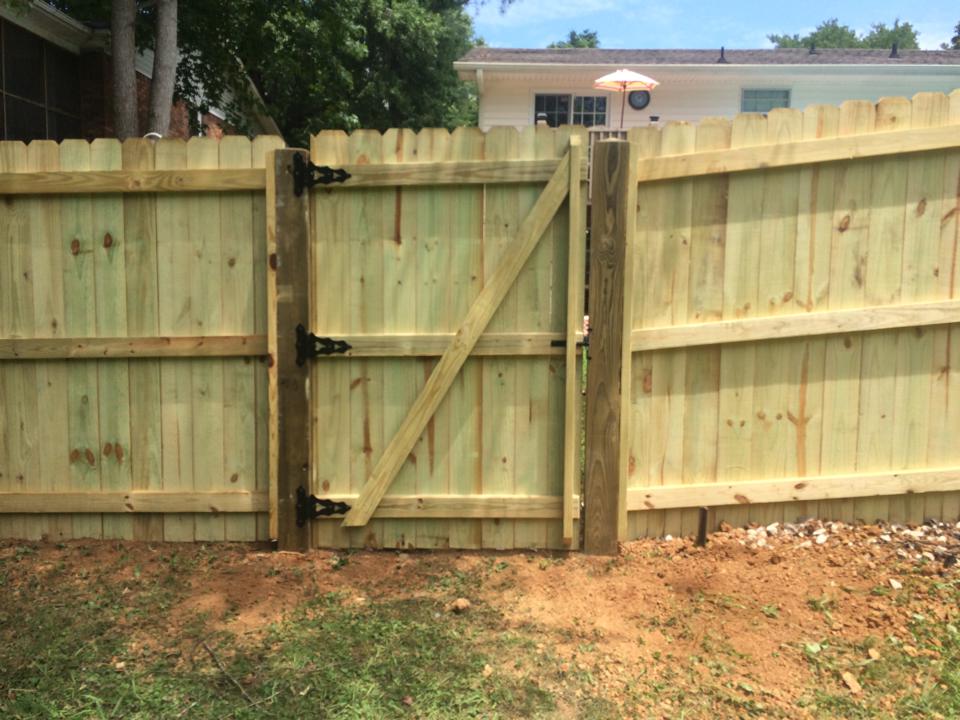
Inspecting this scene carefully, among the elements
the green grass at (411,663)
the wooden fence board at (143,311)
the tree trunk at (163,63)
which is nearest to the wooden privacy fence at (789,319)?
the green grass at (411,663)

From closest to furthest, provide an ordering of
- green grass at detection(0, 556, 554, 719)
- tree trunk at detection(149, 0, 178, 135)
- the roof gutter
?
green grass at detection(0, 556, 554, 719), tree trunk at detection(149, 0, 178, 135), the roof gutter

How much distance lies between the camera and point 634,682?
114 inches

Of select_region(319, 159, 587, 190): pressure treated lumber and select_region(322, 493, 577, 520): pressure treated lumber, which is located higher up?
select_region(319, 159, 587, 190): pressure treated lumber

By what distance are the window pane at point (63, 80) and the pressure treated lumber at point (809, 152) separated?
361 inches

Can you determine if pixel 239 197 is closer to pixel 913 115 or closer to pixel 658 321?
pixel 658 321

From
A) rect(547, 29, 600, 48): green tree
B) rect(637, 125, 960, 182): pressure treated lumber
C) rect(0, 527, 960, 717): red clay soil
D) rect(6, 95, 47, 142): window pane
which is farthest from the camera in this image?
rect(547, 29, 600, 48): green tree

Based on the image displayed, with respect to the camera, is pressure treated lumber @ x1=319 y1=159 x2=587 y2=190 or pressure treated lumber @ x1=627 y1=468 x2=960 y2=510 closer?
pressure treated lumber @ x1=319 y1=159 x2=587 y2=190

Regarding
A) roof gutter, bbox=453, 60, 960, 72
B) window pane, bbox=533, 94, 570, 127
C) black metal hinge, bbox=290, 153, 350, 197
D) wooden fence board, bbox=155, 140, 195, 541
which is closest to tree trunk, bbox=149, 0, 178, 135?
wooden fence board, bbox=155, 140, 195, 541

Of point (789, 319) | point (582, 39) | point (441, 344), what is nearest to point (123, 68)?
point (441, 344)

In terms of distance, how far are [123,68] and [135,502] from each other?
17.2 ft

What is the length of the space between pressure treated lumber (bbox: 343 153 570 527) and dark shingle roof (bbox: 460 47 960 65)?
13.0 m

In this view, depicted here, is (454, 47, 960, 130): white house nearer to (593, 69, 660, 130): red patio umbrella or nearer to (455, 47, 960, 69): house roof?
(455, 47, 960, 69): house roof

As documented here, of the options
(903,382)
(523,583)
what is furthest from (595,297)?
(903,382)

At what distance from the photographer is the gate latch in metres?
3.91
